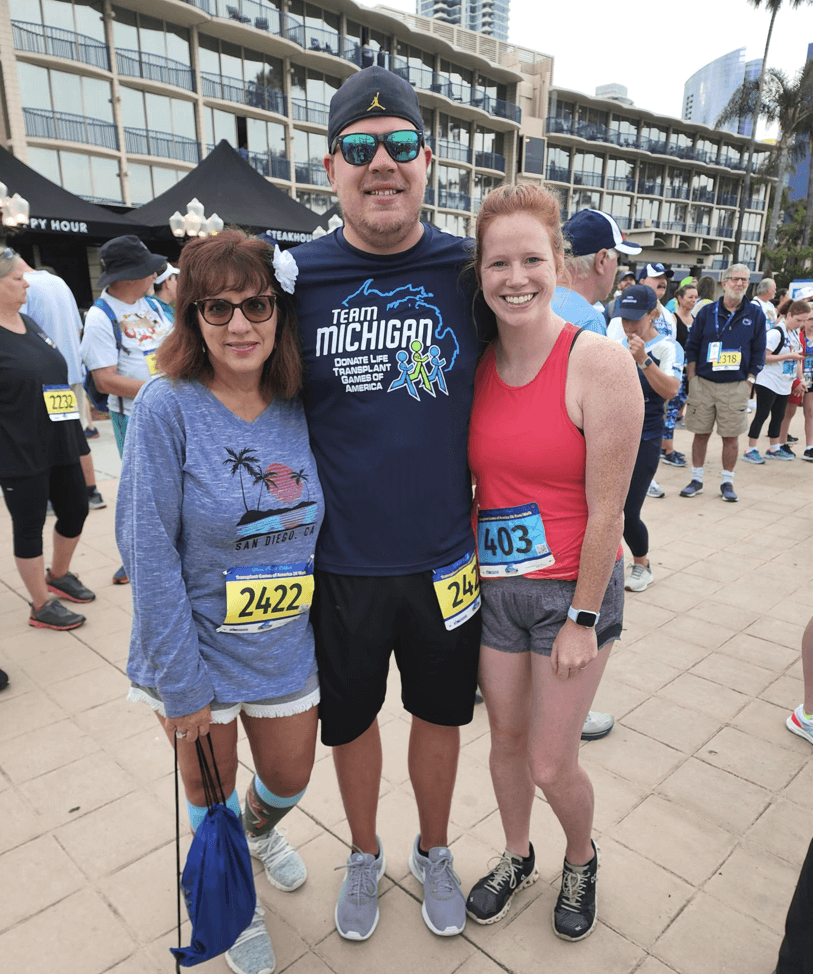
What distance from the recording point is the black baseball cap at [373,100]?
178cm

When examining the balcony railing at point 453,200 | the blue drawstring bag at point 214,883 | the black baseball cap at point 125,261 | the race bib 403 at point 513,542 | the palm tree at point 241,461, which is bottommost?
the blue drawstring bag at point 214,883

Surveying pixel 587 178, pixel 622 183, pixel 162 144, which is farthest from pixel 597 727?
pixel 622 183

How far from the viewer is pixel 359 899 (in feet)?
6.69

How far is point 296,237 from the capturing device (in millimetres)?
10984

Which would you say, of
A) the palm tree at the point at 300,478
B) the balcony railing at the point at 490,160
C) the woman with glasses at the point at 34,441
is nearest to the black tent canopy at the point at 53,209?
the woman with glasses at the point at 34,441

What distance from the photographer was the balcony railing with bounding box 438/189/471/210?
116ft

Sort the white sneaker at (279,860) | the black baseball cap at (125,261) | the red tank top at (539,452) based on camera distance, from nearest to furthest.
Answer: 1. the red tank top at (539,452)
2. the white sneaker at (279,860)
3. the black baseball cap at (125,261)

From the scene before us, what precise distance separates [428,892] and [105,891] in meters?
1.05

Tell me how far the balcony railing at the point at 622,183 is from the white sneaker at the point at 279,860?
168 ft

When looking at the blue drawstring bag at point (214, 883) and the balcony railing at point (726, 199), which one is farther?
the balcony railing at point (726, 199)

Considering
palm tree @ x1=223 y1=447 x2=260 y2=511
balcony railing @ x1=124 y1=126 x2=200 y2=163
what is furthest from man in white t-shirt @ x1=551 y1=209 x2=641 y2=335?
balcony railing @ x1=124 y1=126 x2=200 y2=163

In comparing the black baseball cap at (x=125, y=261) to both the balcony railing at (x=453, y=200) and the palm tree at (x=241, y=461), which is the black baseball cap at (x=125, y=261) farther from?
the balcony railing at (x=453, y=200)

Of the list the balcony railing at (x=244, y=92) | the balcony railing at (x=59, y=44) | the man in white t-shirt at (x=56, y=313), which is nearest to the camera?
the man in white t-shirt at (x=56, y=313)

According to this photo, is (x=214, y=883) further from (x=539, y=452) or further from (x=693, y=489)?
(x=693, y=489)
